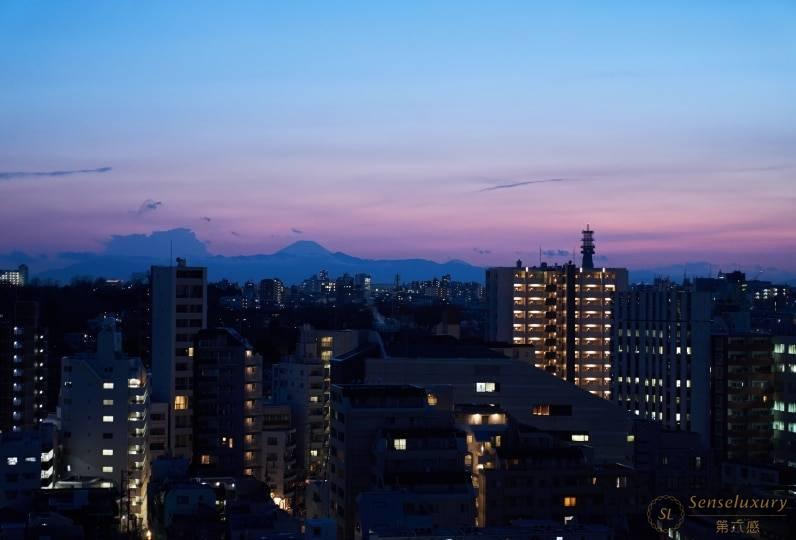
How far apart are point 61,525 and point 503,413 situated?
1048cm

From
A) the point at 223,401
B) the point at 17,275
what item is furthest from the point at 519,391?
the point at 17,275

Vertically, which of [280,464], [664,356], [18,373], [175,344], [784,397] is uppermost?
[175,344]

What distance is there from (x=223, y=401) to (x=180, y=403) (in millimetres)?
2786

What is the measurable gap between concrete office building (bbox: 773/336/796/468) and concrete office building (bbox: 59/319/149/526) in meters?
18.7

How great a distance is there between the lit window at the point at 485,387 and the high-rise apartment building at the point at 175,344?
7.85m

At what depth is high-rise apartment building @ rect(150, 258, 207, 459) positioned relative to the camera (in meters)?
33.7

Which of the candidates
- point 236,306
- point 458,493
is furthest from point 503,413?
point 236,306

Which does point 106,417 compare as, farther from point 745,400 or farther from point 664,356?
point 664,356

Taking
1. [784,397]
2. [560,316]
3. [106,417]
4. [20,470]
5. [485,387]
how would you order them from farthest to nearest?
[560,316] < [784,397] < [485,387] < [106,417] < [20,470]

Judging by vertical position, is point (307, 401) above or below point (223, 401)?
below

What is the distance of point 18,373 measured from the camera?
38.1 metres

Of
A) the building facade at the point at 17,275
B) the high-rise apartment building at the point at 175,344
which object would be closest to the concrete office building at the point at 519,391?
the high-rise apartment building at the point at 175,344

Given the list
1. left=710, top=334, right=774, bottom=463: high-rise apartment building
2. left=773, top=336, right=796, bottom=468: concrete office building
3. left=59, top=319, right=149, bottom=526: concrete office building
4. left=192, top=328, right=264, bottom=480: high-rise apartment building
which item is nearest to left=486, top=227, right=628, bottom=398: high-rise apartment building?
left=710, top=334, right=774, bottom=463: high-rise apartment building

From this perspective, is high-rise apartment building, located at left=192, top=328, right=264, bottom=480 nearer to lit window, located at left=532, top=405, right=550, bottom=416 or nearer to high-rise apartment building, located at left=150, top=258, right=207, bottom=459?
high-rise apartment building, located at left=150, top=258, right=207, bottom=459
